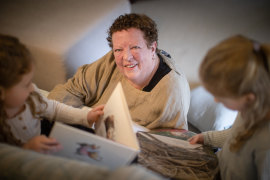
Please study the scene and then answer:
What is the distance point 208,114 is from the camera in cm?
175

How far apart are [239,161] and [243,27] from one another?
1.69 m

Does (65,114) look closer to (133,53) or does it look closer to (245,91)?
(133,53)

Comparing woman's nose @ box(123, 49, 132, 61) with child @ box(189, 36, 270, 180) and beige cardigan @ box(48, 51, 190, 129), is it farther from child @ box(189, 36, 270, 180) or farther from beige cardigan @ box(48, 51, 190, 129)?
child @ box(189, 36, 270, 180)

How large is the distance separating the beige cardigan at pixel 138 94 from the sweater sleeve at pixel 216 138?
0.72 ft

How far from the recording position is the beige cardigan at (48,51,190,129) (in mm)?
1157

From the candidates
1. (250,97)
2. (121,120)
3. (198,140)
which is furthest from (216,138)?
(121,120)

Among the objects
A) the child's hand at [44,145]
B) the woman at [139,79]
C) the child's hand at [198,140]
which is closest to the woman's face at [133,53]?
the woman at [139,79]

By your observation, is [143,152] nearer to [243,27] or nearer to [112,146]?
[112,146]

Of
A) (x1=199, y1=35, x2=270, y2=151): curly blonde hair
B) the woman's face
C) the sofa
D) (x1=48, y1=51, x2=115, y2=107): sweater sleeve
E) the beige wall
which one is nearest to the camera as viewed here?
the sofa

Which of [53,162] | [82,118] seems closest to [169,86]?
[82,118]

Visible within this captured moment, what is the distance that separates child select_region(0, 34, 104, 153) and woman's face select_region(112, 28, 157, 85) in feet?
1.52

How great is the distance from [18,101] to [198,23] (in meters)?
1.97

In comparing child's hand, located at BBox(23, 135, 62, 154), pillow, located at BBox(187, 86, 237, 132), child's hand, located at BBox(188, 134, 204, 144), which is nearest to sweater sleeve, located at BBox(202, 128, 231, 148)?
child's hand, located at BBox(188, 134, 204, 144)

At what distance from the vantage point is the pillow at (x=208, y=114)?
1710 mm
